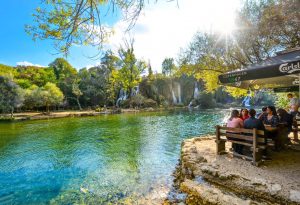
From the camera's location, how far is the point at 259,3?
10828 mm

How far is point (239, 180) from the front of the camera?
4.61 meters

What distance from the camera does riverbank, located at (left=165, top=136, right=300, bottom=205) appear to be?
406 centimetres

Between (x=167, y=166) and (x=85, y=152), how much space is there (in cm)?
487

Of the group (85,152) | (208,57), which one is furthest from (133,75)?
(85,152)

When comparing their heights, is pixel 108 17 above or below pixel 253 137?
above

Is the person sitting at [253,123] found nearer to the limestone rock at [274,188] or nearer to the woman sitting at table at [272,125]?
the woman sitting at table at [272,125]

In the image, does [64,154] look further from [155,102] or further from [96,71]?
[96,71]

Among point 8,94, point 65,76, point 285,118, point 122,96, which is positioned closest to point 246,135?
point 285,118

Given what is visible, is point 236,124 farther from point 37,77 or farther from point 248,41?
point 37,77

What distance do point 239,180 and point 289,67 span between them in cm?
273

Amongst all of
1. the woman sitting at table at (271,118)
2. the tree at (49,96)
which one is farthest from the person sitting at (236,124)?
the tree at (49,96)

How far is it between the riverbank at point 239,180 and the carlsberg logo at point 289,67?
2378mm

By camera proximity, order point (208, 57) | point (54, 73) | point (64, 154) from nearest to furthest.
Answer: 1. point (64, 154)
2. point (208, 57)
3. point (54, 73)

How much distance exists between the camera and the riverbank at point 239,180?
13.3 feet
